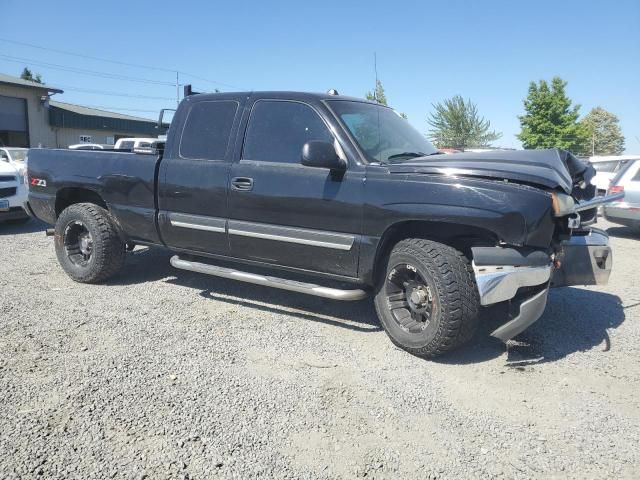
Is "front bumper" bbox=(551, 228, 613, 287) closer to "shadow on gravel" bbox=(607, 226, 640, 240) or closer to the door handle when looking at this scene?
the door handle

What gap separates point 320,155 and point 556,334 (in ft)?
8.04

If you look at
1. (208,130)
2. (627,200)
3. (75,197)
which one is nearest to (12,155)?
(75,197)

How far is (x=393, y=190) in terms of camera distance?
362 centimetres

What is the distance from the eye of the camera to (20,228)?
9500mm

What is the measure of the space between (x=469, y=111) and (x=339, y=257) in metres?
44.7

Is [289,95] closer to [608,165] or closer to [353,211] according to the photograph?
[353,211]

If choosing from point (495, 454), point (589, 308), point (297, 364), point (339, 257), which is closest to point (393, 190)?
point (339, 257)

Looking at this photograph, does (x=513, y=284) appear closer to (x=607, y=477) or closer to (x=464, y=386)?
(x=464, y=386)

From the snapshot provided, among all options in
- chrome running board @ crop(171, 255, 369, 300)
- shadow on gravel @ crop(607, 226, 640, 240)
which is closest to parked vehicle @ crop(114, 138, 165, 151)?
chrome running board @ crop(171, 255, 369, 300)

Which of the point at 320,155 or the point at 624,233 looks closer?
the point at 320,155

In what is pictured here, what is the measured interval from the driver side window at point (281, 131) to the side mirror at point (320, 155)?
302 millimetres

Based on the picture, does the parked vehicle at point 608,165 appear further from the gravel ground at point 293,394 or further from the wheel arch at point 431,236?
the wheel arch at point 431,236

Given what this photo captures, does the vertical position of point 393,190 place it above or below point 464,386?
above

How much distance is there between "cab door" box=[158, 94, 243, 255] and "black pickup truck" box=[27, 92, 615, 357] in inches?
0.5
